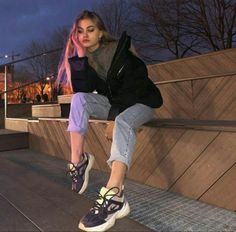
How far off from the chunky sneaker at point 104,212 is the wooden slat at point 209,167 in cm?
60

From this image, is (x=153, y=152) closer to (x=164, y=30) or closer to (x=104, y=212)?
(x=104, y=212)

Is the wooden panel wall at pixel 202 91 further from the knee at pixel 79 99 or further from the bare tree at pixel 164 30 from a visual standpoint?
the bare tree at pixel 164 30

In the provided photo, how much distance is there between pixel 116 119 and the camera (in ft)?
6.61

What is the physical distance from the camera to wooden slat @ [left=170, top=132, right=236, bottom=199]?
2.05 m

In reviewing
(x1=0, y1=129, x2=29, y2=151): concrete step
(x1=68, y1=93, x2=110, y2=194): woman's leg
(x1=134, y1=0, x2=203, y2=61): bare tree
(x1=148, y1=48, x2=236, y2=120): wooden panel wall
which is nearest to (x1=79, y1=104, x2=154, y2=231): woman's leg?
(x1=68, y1=93, x2=110, y2=194): woman's leg

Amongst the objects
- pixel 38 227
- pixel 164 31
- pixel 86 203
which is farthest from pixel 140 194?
pixel 164 31

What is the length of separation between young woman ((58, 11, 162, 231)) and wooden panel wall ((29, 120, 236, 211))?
30 centimetres

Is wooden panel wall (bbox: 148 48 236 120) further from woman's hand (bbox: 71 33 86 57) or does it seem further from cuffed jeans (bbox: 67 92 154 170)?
woman's hand (bbox: 71 33 86 57)

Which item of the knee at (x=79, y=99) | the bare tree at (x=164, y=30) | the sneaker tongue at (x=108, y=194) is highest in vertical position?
the bare tree at (x=164, y=30)

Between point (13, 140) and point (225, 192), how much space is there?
3325 mm

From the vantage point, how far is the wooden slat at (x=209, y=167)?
2.05 metres

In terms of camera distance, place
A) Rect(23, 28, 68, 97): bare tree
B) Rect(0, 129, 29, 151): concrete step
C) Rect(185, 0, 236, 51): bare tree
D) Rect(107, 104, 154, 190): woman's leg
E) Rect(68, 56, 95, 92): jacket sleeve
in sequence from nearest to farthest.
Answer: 1. Rect(107, 104, 154, 190): woman's leg
2. Rect(68, 56, 95, 92): jacket sleeve
3. Rect(0, 129, 29, 151): concrete step
4. Rect(185, 0, 236, 51): bare tree
5. Rect(23, 28, 68, 97): bare tree

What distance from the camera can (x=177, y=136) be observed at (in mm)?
2395

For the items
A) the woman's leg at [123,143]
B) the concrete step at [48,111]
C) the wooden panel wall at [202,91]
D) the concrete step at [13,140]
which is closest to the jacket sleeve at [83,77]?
the woman's leg at [123,143]
